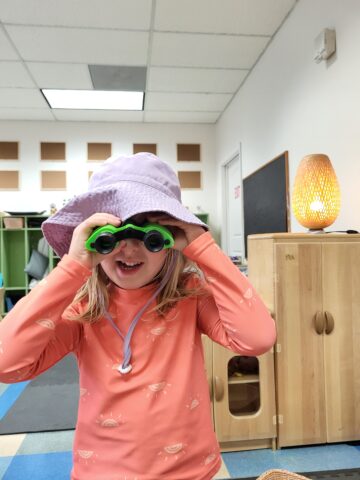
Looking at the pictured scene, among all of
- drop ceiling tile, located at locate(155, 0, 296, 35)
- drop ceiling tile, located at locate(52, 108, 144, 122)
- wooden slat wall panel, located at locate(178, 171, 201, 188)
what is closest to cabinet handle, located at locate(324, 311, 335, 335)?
drop ceiling tile, located at locate(155, 0, 296, 35)

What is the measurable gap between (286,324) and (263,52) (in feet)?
8.26

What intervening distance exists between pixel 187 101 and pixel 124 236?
4.06 metres

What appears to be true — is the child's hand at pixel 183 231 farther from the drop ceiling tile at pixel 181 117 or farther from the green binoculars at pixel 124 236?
the drop ceiling tile at pixel 181 117

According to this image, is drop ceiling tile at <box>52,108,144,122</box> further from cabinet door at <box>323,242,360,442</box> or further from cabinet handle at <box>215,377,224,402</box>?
cabinet handle at <box>215,377,224,402</box>

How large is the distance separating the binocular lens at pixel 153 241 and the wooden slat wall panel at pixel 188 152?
15.4ft

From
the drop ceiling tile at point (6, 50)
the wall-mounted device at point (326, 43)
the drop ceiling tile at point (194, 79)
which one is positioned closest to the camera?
the wall-mounted device at point (326, 43)

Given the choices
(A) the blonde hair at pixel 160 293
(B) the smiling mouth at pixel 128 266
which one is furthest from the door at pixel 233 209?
(B) the smiling mouth at pixel 128 266

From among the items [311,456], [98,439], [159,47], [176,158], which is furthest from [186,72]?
[98,439]

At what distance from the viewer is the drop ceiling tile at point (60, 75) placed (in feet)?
11.4

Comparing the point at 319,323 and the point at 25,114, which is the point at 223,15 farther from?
the point at 25,114

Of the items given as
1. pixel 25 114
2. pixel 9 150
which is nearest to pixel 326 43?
pixel 25 114

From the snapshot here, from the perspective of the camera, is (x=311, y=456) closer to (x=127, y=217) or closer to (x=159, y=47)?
(x=127, y=217)

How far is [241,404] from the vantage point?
6.13 ft

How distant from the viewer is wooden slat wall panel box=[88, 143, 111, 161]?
16.8 feet
